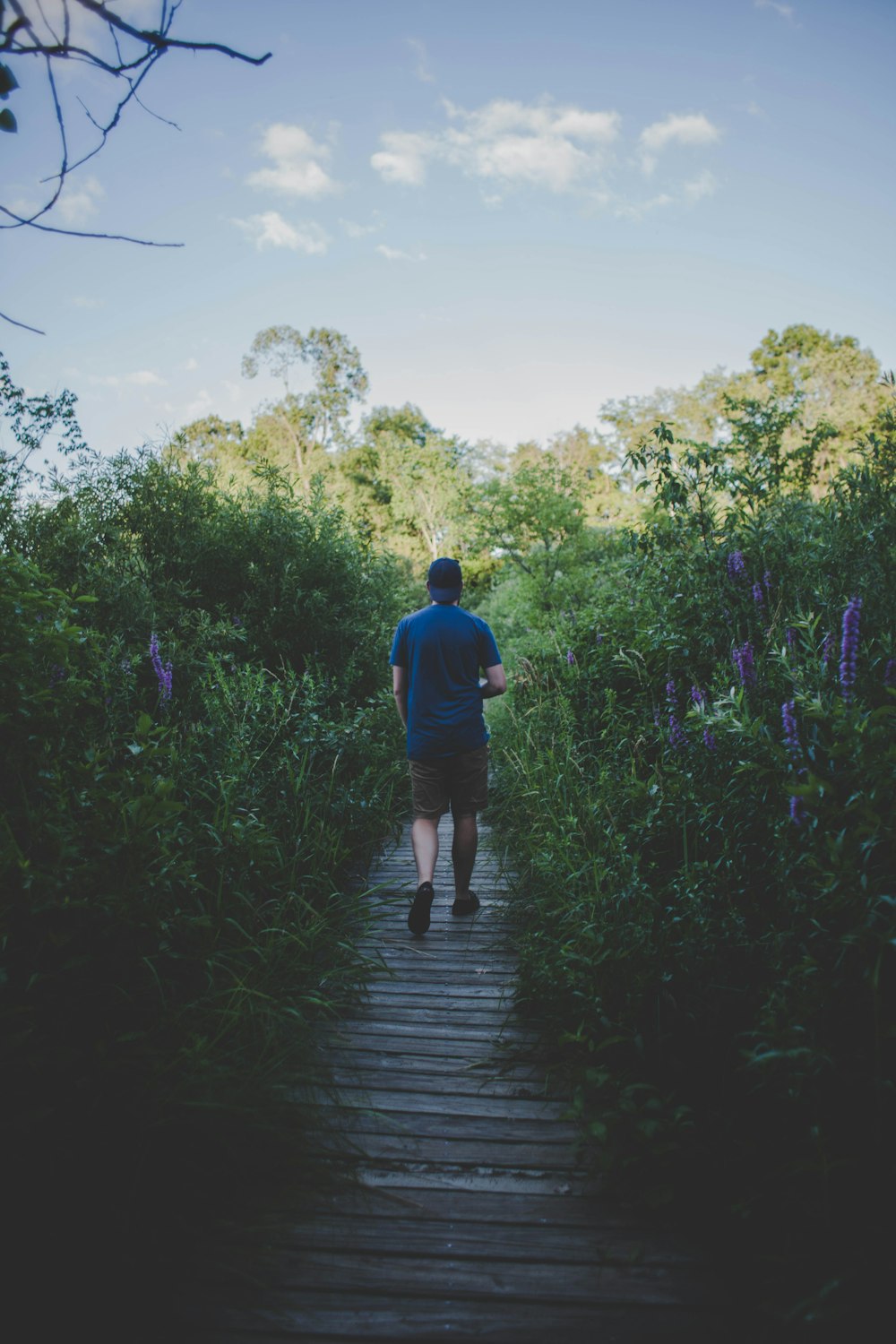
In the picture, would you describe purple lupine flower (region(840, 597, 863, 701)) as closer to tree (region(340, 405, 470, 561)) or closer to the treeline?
the treeline

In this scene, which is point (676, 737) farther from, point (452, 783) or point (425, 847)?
point (425, 847)

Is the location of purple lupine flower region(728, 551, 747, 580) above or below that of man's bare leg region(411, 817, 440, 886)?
above

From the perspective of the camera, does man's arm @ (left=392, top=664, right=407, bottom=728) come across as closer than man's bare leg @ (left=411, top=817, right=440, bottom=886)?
No

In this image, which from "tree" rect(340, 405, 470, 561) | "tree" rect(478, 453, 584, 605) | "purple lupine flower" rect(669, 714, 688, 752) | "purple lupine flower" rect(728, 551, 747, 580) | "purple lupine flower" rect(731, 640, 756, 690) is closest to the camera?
"purple lupine flower" rect(731, 640, 756, 690)

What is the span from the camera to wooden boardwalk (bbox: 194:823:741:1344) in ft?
5.09

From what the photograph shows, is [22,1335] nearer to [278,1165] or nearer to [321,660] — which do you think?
[278,1165]

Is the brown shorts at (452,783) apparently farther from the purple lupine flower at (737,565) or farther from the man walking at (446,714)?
the purple lupine flower at (737,565)

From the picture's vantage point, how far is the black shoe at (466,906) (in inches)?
151

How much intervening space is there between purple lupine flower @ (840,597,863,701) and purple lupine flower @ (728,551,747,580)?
202cm

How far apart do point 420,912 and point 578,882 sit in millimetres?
912

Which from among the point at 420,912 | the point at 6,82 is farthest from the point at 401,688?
the point at 6,82

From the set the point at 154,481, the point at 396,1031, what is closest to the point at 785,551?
the point at 396,1031

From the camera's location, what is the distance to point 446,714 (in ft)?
12.1

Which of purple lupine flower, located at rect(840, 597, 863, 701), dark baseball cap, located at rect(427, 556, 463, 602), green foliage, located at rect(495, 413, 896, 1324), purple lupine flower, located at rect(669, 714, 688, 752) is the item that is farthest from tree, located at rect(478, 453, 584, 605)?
purple lupine flower, located at rect(840, 597, 863, 701)
